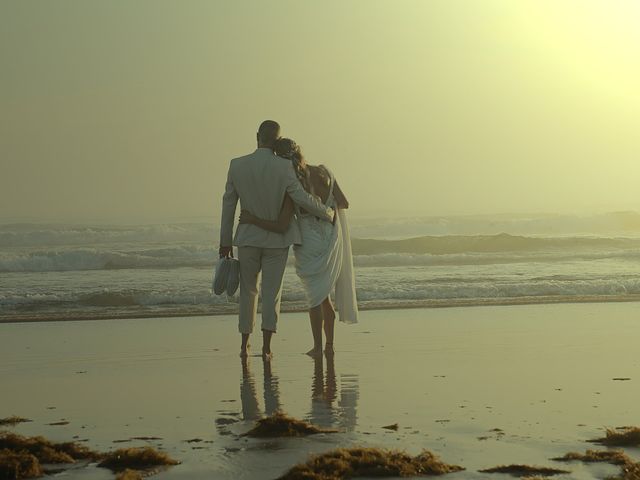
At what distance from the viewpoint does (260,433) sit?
514 cm

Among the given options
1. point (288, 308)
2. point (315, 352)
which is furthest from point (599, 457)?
point (288, 308)

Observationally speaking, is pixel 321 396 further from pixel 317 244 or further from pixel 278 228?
pixel 317 244

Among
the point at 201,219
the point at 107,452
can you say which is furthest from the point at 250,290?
the point at 201,219

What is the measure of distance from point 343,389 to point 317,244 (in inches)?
78.6

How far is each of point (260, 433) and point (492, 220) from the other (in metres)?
42.3

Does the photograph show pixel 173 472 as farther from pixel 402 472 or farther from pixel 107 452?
pixel 402 472

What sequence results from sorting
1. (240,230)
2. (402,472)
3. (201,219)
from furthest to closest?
(201,219), (240,230), (402,472)

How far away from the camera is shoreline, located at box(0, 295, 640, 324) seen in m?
12.2

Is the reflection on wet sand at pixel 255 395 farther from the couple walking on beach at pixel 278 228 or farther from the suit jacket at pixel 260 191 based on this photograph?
the suit jacket at pixel 260 191

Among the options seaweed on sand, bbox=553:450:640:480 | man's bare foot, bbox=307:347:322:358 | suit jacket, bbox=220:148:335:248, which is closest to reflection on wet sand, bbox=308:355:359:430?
man's bare foot, bbox=307:347:322:358

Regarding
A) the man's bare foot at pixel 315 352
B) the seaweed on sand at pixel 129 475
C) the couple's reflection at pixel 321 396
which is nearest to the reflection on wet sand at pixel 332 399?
the couple's reflection at pixel 321 396

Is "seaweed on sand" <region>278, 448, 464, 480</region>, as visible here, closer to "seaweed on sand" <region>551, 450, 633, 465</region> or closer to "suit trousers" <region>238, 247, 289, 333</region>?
"seaweed on sand" <region>551, 450, 633, 465</region>

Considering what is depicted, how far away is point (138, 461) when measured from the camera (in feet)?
14.8

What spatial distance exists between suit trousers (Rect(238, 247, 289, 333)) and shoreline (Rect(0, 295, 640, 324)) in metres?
3.80
